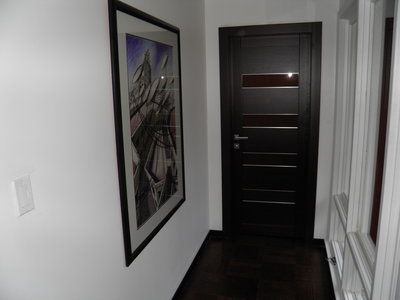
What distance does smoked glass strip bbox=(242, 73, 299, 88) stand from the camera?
10.1ft

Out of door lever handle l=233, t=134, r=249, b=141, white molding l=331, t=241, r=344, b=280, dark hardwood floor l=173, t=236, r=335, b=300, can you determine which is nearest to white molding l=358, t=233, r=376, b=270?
white molding l=331, t=241, r=344, b=280

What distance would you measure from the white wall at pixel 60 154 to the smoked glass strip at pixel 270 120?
163cm

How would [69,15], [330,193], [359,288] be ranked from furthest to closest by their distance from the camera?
[330,193]
[359,288]
[69,15]

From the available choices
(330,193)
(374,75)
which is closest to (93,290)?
(374,75)

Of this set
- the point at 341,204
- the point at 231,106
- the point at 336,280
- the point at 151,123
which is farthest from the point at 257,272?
the point at 151,123

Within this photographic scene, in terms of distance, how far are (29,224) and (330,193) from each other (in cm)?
272

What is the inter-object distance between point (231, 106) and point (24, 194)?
2.42m

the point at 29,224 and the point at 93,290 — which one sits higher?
the point at 29,224

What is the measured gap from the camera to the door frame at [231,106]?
9.69ft

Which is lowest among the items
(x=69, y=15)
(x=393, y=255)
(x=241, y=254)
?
(x=241, y=254)

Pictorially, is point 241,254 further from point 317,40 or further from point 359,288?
point 317,40

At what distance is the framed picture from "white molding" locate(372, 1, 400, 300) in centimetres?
115

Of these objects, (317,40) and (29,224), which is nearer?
(29,224)

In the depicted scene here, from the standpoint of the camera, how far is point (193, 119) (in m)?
2.81
